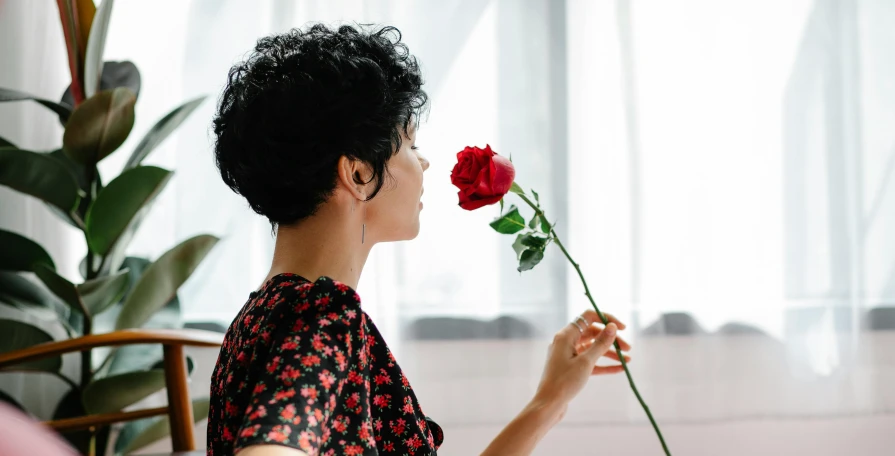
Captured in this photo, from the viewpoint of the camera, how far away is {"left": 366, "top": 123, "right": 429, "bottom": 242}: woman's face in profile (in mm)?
872

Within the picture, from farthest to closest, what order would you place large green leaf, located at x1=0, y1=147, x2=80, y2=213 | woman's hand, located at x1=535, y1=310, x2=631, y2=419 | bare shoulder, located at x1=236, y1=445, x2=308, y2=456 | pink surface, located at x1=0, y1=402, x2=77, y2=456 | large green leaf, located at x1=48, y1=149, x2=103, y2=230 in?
large green leaf, located at x1=48, y1=149, x2=103, y2=230 < large green leaf, located at x1=0, y1=147, x2=80, y2=213 < woman's hand, located at x1=535, y1=310, x2=631, y2=419 < bare shoulder, located at x1=236, y1=445, x2=308, y2=456 < pink surface, located at x1=0, y1=402, x2=77, y2=456

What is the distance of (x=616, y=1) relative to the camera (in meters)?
1.90

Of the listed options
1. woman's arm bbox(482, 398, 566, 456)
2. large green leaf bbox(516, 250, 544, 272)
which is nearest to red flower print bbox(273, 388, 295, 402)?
large green leaf bbox(516, 250, 544, 272)

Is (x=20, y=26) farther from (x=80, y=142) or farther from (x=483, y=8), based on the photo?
(x=483, y=8)

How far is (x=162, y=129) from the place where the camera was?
5.25ft

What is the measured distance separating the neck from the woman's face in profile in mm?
40

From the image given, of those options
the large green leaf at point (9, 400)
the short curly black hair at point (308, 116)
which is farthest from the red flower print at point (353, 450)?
the large green leaf at point (9, 400)

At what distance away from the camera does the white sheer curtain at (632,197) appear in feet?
6.20

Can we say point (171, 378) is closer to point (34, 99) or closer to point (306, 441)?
point (34, 99)

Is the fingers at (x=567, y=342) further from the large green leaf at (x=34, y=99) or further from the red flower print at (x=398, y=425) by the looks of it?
the large green leaf at (x=34, y=99)

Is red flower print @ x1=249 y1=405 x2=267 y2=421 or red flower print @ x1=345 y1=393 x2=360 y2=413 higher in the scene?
red flower print @ x1=249 y1=405 x2=267 y2=421

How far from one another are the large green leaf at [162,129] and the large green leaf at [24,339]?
39 centimetres

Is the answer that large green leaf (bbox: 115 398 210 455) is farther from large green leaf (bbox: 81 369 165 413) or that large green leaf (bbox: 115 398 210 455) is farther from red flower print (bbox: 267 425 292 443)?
red flower print (bbox: 267 425 292 443)

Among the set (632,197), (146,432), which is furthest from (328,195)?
(632,197)
